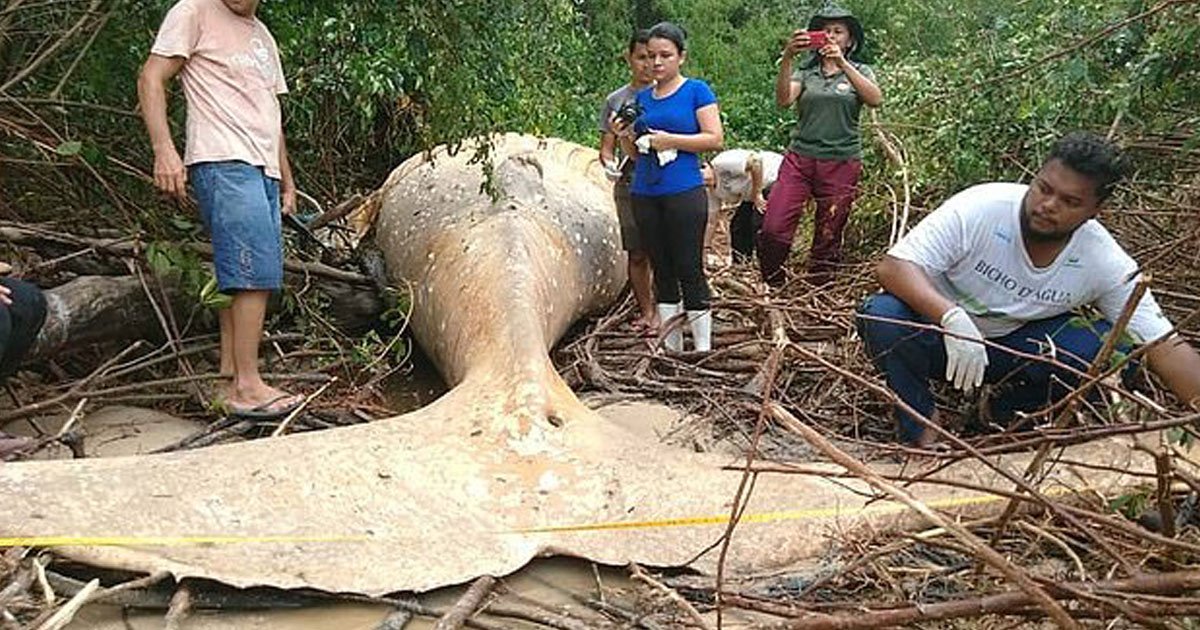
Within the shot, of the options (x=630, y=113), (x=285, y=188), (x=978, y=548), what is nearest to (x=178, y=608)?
(x=978, y=548)

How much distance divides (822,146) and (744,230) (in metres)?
1.16

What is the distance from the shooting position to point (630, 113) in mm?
4762

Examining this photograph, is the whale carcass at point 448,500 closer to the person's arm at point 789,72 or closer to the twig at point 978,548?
the twig at point 978,548

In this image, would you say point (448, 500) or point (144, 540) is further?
point (448, 500)

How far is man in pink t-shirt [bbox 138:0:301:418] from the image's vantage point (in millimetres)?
3570

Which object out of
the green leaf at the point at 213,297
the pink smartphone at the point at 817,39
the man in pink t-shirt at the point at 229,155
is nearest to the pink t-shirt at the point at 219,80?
the man in pink t-shirt at the point at 229,155

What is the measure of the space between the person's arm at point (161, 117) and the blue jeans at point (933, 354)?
2051 mm

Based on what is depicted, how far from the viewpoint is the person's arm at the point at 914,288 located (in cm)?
340

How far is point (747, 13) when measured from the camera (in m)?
17.7

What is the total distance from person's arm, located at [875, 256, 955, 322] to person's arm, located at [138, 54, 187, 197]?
6.76ft

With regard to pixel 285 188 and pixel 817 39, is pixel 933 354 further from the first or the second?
pixel 285 188

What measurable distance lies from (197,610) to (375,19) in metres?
2.50

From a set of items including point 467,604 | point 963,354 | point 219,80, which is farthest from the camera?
point 219,80

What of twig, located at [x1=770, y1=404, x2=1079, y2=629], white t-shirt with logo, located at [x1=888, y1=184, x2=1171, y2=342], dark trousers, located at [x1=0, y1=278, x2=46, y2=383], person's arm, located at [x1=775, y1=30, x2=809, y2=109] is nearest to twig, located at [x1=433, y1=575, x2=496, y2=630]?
twig, located at [x1=770, y1=404, x2=1079, y2=629]
